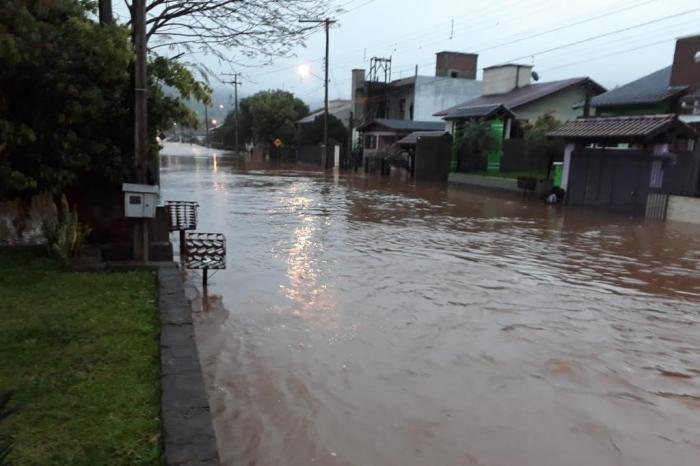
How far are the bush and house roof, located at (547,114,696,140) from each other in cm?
1689

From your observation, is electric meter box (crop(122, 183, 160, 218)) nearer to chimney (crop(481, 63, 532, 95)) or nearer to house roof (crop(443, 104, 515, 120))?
house roof (crop(443, 104, 515, 120))

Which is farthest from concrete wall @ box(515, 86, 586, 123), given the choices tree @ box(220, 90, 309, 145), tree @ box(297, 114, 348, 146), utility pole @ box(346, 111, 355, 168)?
tree @ box(220, 90, 309, 145)

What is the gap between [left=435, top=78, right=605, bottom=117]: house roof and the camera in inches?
1342

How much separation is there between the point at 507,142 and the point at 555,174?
7.60 metres

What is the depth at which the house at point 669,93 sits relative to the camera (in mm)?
22781

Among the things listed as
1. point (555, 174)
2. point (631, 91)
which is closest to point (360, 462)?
point (555, 174)

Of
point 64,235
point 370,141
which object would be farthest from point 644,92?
point 64,235

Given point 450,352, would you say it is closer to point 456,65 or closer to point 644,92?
point 644,92

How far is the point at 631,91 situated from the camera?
26.2 meters

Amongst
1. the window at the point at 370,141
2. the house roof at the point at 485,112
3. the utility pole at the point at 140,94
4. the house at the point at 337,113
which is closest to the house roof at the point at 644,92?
the house roof at the point at 485,112

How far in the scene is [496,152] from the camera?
31.7m

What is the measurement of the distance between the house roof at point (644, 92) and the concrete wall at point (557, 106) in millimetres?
7497

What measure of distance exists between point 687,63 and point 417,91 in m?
25.5

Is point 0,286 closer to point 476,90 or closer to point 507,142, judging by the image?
point 507,142
